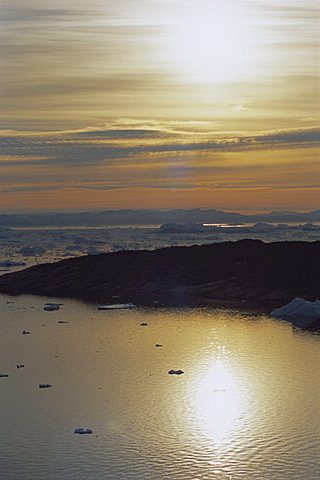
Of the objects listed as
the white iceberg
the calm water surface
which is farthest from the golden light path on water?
the white iceberg

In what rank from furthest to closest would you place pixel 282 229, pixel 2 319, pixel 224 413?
pixel 282 229, pixel 2 319, pixel 224 413

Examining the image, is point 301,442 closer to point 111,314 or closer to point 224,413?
point 224,413

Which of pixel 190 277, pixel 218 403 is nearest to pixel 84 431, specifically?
pixel 218 403

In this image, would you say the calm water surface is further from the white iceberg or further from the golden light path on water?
the white iceberg

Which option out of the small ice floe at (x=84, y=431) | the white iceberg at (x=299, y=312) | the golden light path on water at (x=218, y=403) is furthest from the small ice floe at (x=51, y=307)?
Result: the small ice floe at (x=84, y=431)

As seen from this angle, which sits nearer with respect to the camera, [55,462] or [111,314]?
[55,462]

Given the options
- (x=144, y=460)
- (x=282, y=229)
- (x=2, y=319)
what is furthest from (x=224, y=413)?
(x=282, y=229)

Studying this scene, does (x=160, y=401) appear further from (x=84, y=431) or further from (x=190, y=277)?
(x=190, y=277)
